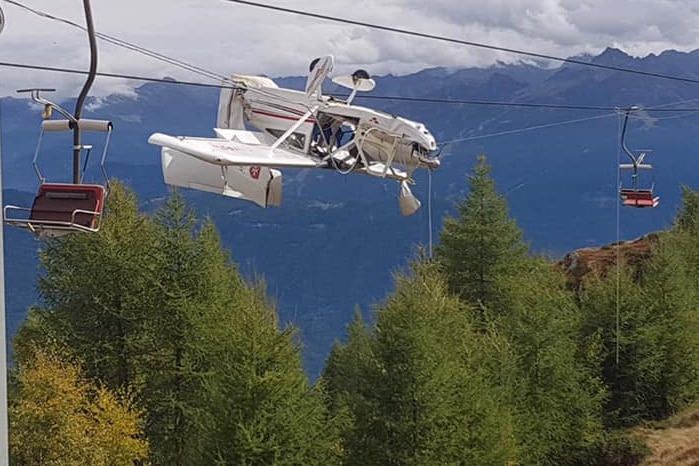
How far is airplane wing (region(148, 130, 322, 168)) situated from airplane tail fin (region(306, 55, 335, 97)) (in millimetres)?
1145

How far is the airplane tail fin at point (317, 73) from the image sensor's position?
13406 mm

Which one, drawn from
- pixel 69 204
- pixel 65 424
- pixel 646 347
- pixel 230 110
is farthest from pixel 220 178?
pixel 646 347

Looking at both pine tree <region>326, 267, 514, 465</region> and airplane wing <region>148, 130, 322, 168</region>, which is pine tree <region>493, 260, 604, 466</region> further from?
airplane wing <region>148, 130, 322, 168</region>

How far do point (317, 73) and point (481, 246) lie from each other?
83.2 ft

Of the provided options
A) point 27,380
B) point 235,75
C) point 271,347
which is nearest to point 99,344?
point 27,380

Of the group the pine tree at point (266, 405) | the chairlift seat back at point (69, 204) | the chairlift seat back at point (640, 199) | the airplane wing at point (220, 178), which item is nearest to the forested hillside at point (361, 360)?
the pine tree at point (266, 405)

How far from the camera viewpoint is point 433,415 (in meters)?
22.6

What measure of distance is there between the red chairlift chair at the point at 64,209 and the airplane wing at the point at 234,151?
2414 mm

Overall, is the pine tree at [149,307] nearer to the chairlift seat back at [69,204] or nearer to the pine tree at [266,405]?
the pine tree at [266,405]

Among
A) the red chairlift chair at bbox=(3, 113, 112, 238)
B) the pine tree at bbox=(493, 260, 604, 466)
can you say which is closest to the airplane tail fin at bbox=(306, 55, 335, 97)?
the red chairlift chair at bbox=(3, 113, 112, 238)

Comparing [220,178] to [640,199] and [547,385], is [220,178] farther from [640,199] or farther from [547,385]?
[547,385]

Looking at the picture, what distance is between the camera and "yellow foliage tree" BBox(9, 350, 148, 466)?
76.2 ft

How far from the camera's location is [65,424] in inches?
926

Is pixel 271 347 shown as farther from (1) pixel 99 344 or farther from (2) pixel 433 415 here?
(1) pixel 99 344
